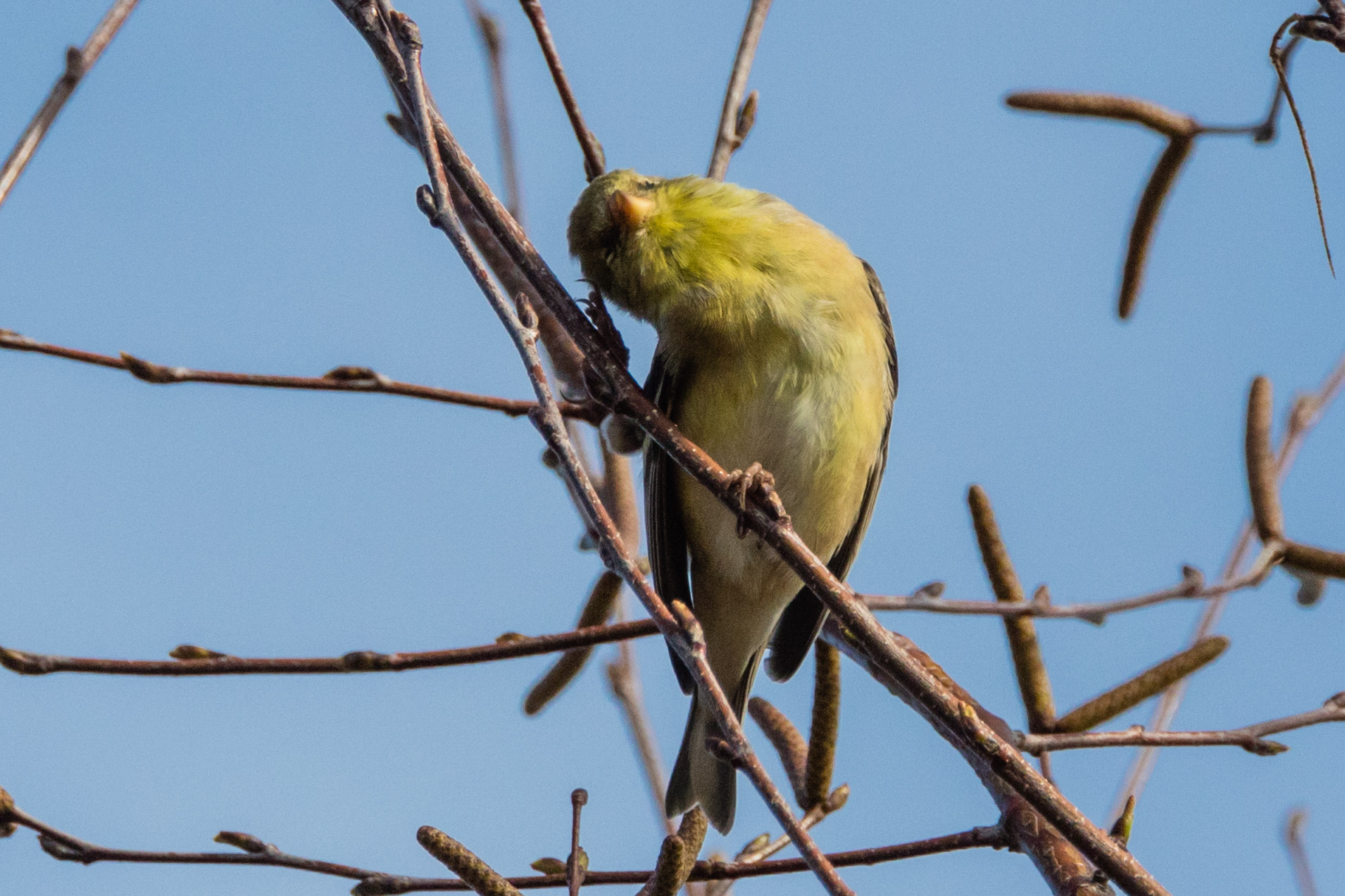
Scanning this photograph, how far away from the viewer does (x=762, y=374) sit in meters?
3.48

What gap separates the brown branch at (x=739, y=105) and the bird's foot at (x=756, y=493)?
1178 mm

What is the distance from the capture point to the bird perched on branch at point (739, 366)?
3.39 metres

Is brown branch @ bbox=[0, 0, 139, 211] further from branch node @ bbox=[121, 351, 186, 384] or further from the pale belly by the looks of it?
the pale belly

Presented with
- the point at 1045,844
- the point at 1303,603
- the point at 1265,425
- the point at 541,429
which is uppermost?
the point at 1265,425

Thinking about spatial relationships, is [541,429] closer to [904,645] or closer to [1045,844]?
[1045,844]

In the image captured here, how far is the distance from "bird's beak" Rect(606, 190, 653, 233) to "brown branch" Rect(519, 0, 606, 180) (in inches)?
7.7

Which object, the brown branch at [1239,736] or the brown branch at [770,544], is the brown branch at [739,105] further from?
the brown branch at [1239,736]

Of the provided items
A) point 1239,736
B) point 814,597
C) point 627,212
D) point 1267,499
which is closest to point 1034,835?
point 1239,736

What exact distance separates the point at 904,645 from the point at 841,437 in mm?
936

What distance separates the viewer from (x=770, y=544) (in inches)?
88.5

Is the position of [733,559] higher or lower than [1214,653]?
higher

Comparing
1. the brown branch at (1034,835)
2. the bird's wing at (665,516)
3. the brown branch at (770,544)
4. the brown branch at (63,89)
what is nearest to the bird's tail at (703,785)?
the bird's wing at (665,516)

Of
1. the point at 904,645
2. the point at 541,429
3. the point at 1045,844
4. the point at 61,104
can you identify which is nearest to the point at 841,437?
the point at 904,645

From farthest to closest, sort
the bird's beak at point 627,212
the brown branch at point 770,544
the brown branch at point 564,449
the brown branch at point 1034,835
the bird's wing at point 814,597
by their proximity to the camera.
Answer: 1. the bird's wing at point 814,597
2. the bird's beak at point 627,212
3. the brown branch at point 1034,835
4. the brown branch at point 770,544
5. the brown branch at point 564,449
